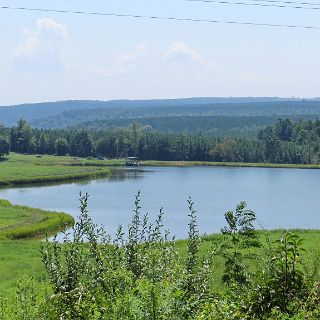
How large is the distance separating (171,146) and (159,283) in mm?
179574

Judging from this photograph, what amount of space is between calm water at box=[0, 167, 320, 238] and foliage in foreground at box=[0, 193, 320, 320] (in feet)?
125

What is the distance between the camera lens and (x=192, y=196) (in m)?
82.4

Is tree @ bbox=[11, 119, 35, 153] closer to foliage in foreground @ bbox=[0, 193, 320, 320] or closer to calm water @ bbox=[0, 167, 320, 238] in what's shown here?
calm water @ bbox=[0, 167, 320, 238]

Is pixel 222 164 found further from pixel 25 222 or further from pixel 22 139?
pixel 25 222

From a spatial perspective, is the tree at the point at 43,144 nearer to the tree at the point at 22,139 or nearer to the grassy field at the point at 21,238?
the tree at the point at 22,139

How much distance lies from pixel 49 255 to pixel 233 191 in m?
88.4

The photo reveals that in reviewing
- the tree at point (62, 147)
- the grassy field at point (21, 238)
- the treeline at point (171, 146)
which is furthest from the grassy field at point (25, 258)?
the tree at point (62, 147)

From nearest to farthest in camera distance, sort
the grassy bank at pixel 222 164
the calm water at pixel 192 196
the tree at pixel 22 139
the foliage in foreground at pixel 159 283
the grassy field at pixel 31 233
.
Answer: the foliage in foreground at pixel 159 283
the grassy field at pixel 31 233
the calm water at pixel 192 196
the grassy bank at pixel 222 164
the tree at pixel 22 139

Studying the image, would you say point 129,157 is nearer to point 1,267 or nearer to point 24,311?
point 1,267

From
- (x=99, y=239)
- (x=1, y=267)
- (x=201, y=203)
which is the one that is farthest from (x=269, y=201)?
(x=99, y=239)

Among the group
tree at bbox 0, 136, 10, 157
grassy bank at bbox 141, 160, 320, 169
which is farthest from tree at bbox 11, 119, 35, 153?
grassy bank at bbox 141, 160, 320, 169

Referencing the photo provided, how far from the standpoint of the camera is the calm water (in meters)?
57.5

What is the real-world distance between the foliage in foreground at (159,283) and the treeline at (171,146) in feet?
552

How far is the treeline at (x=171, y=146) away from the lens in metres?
176
